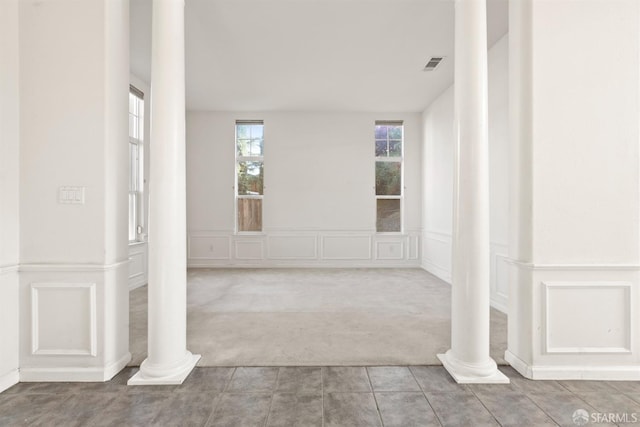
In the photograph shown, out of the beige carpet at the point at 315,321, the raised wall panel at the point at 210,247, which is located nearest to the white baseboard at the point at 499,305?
the beige carpet at the point at 315,321

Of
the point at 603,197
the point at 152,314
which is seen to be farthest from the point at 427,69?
the point at 152,314

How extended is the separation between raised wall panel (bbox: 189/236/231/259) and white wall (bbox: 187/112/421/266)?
2 centimetres

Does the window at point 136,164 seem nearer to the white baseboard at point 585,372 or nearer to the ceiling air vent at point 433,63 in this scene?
the ceiling air vent at point 433,63

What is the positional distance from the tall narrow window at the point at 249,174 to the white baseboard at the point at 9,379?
184 inches

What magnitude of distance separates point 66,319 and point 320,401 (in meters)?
1.77

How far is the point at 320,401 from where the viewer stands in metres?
2.02

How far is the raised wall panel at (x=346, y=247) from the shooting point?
22.2ft

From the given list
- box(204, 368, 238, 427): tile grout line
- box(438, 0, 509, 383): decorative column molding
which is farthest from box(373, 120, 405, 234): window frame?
box(204, 368, 238, 427): tile grout line

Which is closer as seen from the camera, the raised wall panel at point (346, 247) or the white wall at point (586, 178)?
the white wall at point (586, 178)

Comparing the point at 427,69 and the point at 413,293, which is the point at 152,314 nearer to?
the point at 413,293

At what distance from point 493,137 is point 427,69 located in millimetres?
1329

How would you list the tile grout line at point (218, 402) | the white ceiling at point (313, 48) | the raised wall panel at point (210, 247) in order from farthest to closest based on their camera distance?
the raised wall panel at point (210, 247) < the white ceiling at point (313, 48) < the tile grout line at point (218, 402)

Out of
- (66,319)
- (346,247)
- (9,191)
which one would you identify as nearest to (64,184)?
(9,191)

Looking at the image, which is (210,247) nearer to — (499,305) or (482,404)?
(499,305)
